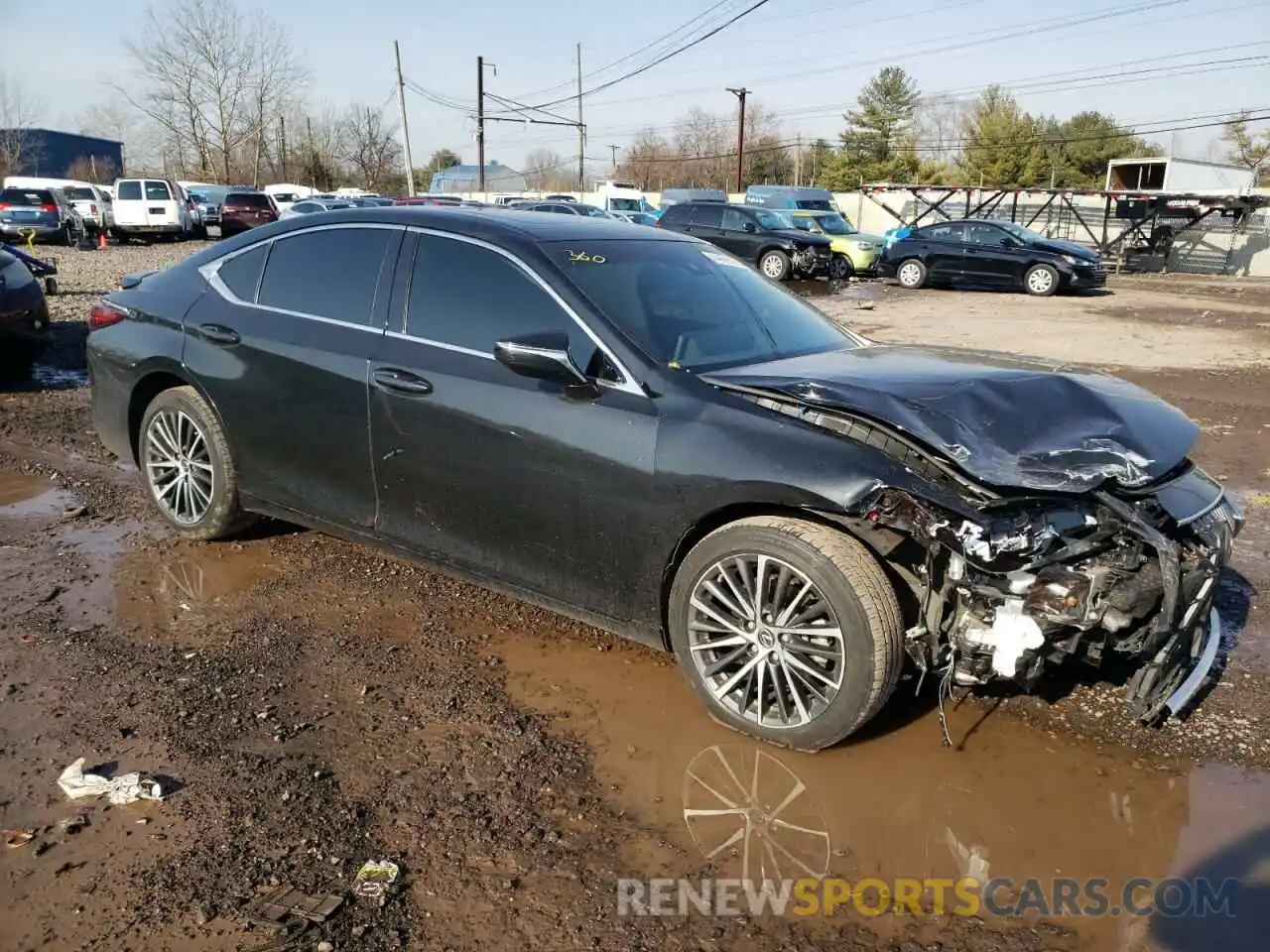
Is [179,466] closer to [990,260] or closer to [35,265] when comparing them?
[35,265]

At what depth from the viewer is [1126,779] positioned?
3.14m

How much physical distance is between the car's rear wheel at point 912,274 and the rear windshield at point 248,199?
2128 cm

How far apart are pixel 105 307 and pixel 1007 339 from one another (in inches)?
461

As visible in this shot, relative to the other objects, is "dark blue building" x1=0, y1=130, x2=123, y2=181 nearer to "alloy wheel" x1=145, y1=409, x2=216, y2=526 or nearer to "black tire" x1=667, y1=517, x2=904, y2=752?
"alloy wheel" x1=145, y1=409, x2=216, y2=526

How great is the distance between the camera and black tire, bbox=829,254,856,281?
2348 cm

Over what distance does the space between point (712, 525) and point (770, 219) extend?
20536 mm

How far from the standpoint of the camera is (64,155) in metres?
70.8

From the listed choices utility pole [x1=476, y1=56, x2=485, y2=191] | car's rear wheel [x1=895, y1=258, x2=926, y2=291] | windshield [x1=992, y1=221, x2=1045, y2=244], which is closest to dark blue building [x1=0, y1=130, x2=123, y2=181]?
utility pole [x1=476, y1=56, x2=485, y2=191]

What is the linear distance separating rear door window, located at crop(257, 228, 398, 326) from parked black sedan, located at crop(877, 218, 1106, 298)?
1941cm

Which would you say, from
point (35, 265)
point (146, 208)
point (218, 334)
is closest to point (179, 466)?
point (218, 334)

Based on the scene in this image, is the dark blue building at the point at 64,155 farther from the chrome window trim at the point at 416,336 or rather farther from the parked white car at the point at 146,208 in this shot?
the chrome window trim at the point at 416,336

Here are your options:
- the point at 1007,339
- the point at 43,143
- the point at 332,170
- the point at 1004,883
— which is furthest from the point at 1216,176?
the point at 43,143

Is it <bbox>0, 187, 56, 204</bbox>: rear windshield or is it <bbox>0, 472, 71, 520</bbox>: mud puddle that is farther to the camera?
<bbox>0, 187, 56, 204</bbox>: rear windshield

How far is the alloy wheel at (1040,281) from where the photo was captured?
68.4 feet
